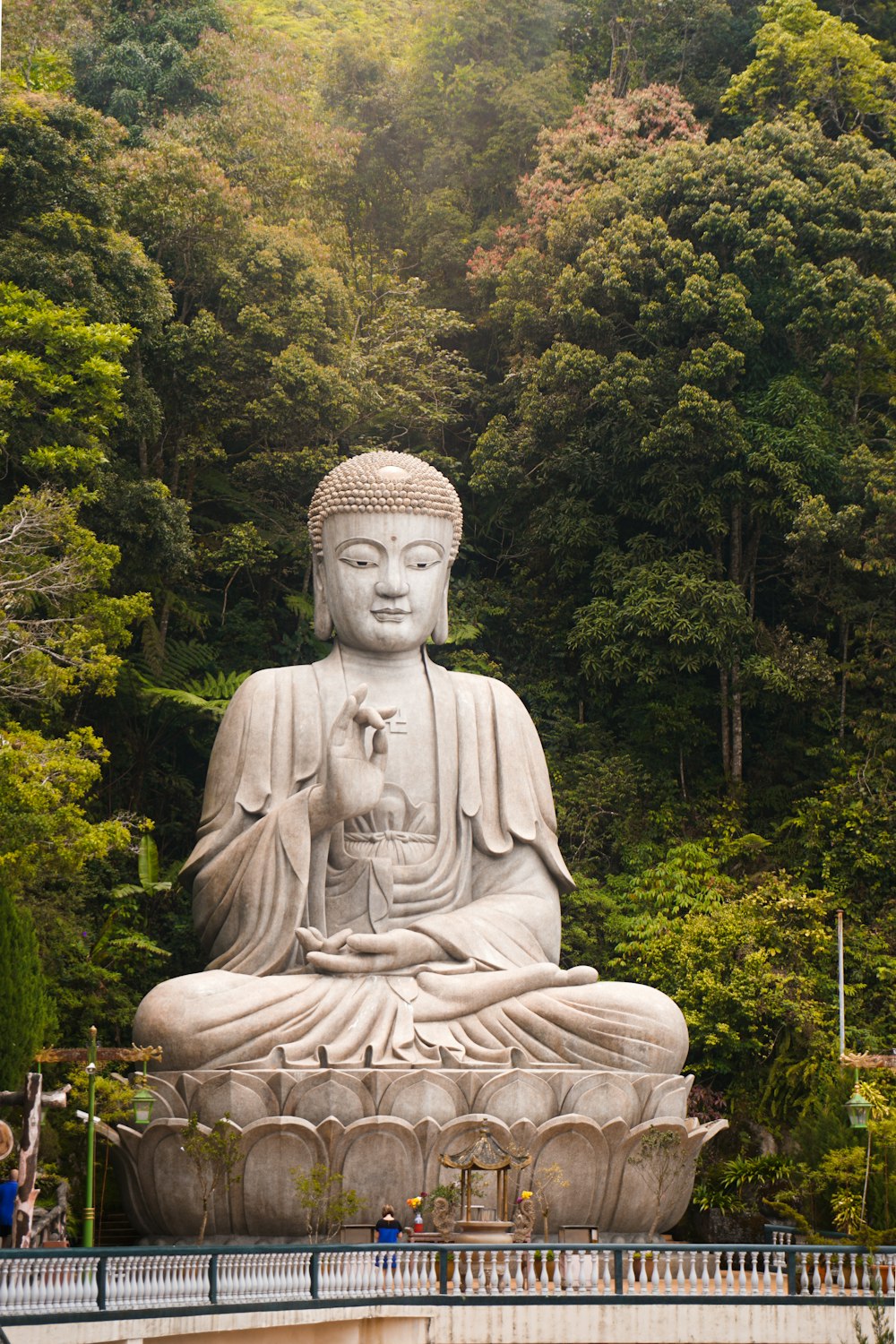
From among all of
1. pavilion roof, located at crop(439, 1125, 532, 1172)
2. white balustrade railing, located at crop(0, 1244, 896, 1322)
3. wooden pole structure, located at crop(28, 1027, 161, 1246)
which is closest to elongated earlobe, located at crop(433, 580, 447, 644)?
wooden pole structure, located at crop(28, 1027, 161, 1246)

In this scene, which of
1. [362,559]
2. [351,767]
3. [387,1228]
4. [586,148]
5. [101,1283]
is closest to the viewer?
[101,1283]

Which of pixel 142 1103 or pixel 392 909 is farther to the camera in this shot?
pixel 392 909

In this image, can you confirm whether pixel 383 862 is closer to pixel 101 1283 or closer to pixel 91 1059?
pixel 91 1059

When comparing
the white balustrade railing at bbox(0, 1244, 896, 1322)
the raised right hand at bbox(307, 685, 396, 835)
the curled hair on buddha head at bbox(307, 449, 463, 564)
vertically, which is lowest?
the white balustrade railing at bbox(0, 1244, 896, 1322)

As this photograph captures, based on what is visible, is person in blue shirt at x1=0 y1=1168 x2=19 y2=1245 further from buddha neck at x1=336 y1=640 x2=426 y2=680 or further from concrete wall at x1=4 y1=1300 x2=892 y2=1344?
buddha neck at x1=336 y1=640 x2=426 y2=680

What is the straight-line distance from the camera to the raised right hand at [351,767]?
1276cm

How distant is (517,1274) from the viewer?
404 inches

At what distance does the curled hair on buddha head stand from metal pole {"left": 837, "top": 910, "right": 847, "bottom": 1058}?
13.7 feet

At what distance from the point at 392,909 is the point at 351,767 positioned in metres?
1.21

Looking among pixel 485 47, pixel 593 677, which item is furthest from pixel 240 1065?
pixel 485 47

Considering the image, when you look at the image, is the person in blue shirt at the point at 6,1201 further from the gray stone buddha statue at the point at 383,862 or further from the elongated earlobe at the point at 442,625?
the elongated earlobe at the point at 442,625

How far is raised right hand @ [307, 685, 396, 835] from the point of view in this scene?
1276cm

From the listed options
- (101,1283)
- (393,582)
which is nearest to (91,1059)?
(101,1283)

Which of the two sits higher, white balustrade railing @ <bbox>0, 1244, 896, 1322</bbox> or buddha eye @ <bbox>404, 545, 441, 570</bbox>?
buddha eye @ <bbox>404, 545, 441, 570</bbox>
